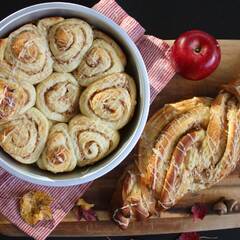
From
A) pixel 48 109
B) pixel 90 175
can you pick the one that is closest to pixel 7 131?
pixel 48 109

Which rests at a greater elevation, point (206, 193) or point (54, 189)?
point (54, 189)

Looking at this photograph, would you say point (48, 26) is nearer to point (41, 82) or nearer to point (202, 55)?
point (41, 82)

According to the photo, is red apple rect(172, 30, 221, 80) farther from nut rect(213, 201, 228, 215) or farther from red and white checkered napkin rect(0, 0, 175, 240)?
nut rect(213, 201, 228, 215)

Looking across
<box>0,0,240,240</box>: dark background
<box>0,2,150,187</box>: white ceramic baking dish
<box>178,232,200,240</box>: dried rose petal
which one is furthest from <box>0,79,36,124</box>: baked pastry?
<box>178,232,200,240</box>: dried rose petal

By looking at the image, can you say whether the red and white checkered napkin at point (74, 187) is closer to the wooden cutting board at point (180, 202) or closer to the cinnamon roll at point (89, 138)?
the wooden cutting board at point (180, 202)

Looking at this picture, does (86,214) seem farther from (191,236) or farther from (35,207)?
(191,236)
